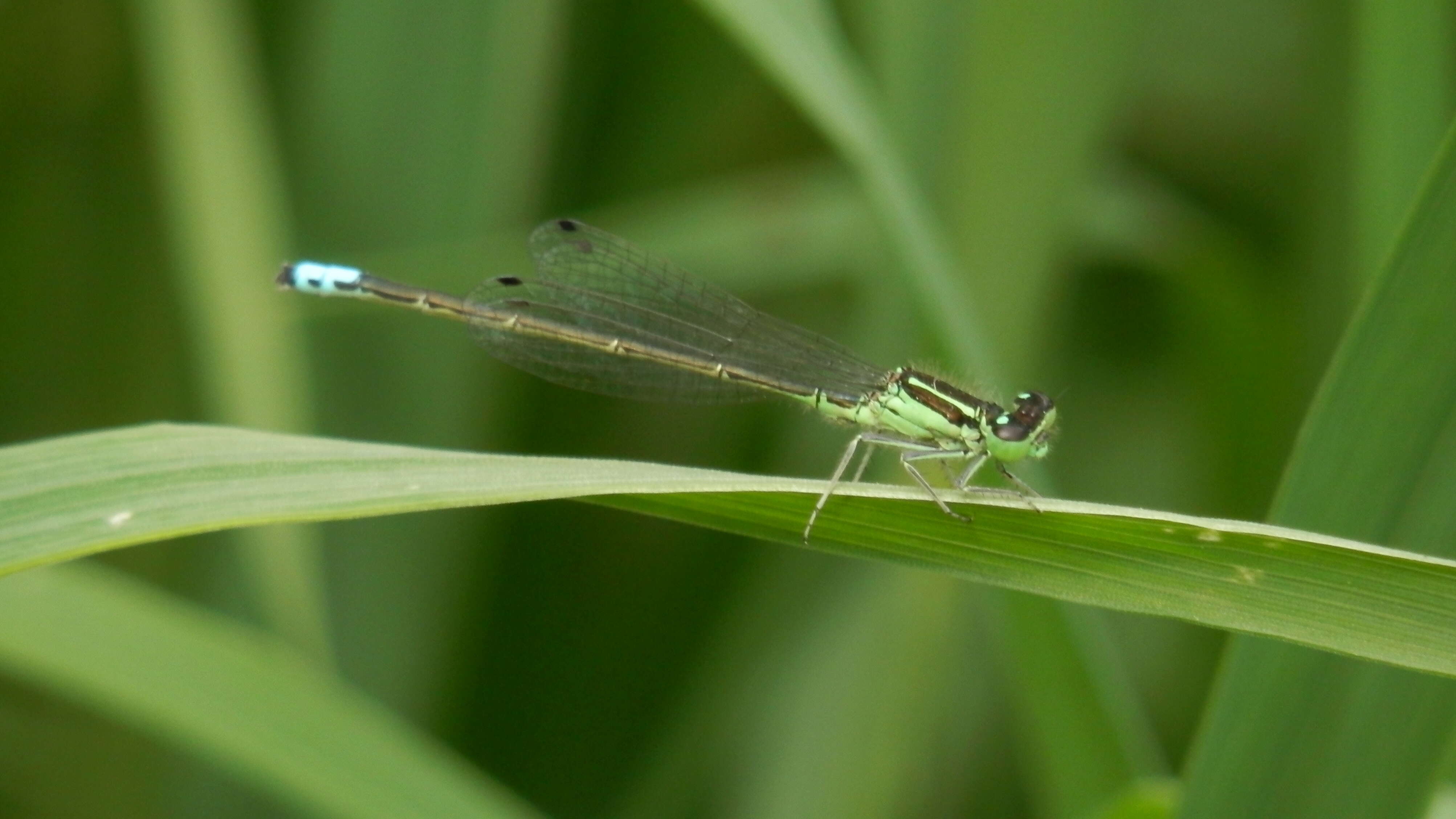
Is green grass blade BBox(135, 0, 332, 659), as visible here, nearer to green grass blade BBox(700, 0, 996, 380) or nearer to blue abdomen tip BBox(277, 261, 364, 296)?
blue abdomen tip BBox(277, 261, 364, 296)

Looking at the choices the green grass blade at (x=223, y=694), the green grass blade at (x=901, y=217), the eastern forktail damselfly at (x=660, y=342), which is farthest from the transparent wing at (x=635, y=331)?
the green grass blade at (x=223, y=694)

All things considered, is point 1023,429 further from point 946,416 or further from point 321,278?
point 321,278

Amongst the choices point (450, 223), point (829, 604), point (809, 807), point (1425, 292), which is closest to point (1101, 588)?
point (1425, 292)

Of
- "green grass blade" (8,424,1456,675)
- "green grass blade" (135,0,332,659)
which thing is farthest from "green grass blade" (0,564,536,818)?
"green grass blade" (8,424,1456,675)

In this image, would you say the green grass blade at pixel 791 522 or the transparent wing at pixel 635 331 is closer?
the green grass blade at pixel 791 522

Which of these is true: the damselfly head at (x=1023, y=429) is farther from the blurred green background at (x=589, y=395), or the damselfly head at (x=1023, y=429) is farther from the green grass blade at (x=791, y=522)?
the green grass blade at (x=791, y=522)

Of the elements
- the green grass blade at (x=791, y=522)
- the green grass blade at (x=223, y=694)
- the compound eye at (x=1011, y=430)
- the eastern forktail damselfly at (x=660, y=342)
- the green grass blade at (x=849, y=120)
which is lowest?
the green grass blade at (x=223, y=694)

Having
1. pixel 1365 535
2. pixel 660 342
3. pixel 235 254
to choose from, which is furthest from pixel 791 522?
pixel 235 254

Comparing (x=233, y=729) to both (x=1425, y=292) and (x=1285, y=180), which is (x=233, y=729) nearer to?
(x=1425, y=292)
